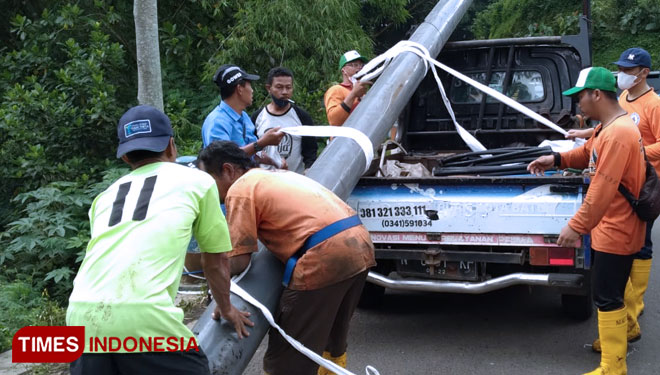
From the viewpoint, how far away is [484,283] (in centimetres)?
486

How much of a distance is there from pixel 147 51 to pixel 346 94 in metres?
2.35

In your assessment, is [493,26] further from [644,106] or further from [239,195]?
[239,195]

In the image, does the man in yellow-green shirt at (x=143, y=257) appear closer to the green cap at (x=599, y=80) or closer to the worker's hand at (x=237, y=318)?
the worker's hand at (x=237, y=318)

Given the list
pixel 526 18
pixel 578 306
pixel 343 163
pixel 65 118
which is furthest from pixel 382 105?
pixel 526 18

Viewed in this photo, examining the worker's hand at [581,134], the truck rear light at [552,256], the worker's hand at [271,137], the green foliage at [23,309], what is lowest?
the green foliage at [23,309]

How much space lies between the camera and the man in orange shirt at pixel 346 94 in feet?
19.8

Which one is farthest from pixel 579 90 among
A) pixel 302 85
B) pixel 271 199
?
pixel 302 85

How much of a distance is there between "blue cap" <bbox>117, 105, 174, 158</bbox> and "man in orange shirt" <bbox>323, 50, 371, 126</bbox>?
136 inches

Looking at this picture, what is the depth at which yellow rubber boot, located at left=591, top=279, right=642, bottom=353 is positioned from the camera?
4781 mm

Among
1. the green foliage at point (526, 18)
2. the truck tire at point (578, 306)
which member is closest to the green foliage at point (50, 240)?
the truck tire at point (578, 306)

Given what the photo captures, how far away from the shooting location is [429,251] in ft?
16.2

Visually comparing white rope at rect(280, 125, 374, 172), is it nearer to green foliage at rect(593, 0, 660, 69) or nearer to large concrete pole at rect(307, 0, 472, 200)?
large concrete pole at rect(307, 0, 472, 200)

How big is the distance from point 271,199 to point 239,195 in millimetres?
160

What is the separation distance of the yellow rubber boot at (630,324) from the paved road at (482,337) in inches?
2.2
